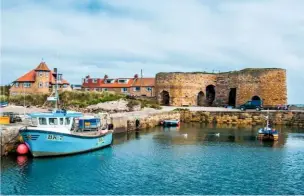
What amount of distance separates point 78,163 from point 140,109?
78.7 ft

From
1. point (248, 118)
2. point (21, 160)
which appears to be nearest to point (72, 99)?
point (248, 118)

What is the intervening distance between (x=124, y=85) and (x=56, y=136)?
126ft

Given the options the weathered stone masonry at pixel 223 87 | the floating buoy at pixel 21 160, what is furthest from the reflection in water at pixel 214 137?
the weathered stone masonry at pixel 223 87

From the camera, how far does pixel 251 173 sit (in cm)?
1758

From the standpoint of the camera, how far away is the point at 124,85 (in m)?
57.9

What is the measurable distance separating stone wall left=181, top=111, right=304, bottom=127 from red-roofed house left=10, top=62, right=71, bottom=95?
1744 centimetres

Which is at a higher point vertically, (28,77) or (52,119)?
(28,77)

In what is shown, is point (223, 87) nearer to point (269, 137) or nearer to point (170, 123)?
point (170, 123)

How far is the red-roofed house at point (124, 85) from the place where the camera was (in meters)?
56.2

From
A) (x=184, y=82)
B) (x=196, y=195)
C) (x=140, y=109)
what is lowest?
(x=196, y=195)

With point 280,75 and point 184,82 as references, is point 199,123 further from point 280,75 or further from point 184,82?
point 280,75

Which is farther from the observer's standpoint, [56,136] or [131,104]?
[131,104]

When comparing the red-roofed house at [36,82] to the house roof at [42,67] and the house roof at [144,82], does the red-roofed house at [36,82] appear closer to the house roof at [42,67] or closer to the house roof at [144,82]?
the house roof at [42,67]

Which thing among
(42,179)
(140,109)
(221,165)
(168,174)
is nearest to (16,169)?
(42,179)
